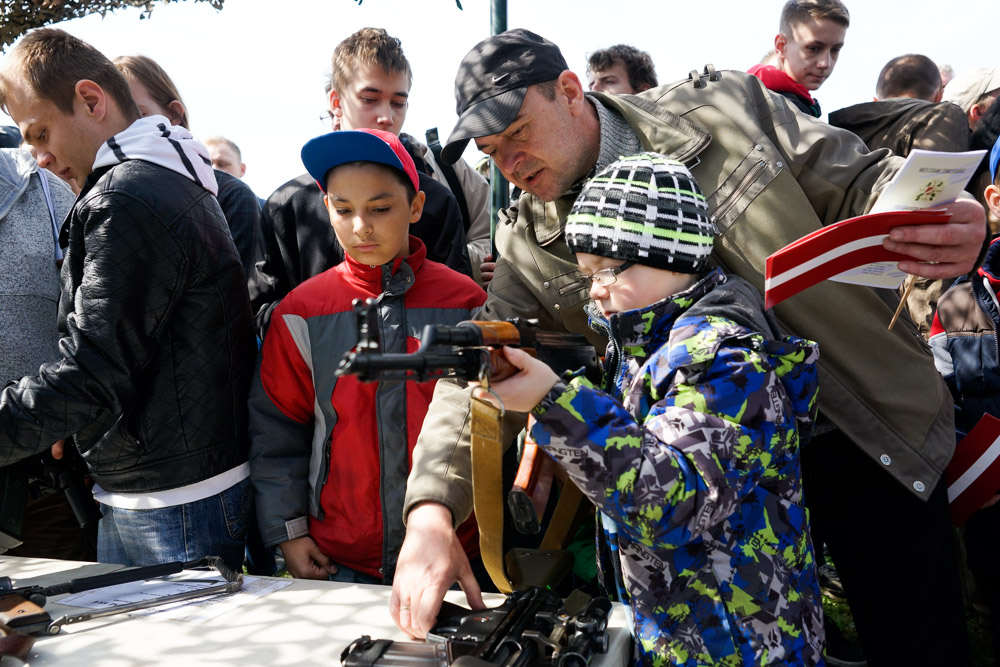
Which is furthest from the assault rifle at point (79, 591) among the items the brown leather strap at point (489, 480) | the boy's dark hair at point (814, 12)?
the boy's dark hair at point (814, 12)

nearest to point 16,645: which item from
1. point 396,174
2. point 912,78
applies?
point 396,174

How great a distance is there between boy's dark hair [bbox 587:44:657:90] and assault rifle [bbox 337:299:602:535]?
402 cm

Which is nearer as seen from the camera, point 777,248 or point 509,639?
point 509,639

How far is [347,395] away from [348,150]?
0.85m

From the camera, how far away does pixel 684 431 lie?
1509 mm

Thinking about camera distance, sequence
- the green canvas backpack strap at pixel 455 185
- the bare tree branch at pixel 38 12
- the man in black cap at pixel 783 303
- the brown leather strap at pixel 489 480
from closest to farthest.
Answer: the brown leather strap at pixel 489 480 < the man in black cap at pixel 783 303 < the green canvas backpack strap at pixel 455 185 < the bare tree branch at pixel 38 12

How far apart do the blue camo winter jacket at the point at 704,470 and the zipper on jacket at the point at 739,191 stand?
0.36 m

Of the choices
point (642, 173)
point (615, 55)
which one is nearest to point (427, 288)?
point (642, 173)

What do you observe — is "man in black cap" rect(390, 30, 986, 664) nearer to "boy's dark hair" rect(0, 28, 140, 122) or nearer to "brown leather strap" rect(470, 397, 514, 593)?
"brown leather strap" rect(470, 397, 514, 593)

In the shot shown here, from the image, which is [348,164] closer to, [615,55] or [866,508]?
[866,508]

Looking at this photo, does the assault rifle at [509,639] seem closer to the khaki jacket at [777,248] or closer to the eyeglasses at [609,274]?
the khaki jacket at [777,248]

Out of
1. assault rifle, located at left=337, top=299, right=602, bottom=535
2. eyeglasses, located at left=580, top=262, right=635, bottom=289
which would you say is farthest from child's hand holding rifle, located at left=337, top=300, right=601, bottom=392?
eyeglasses, located at left=580, top=262, right=635, bottom=289

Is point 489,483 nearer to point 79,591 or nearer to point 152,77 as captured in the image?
point 79,591

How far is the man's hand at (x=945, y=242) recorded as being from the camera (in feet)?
5.78
